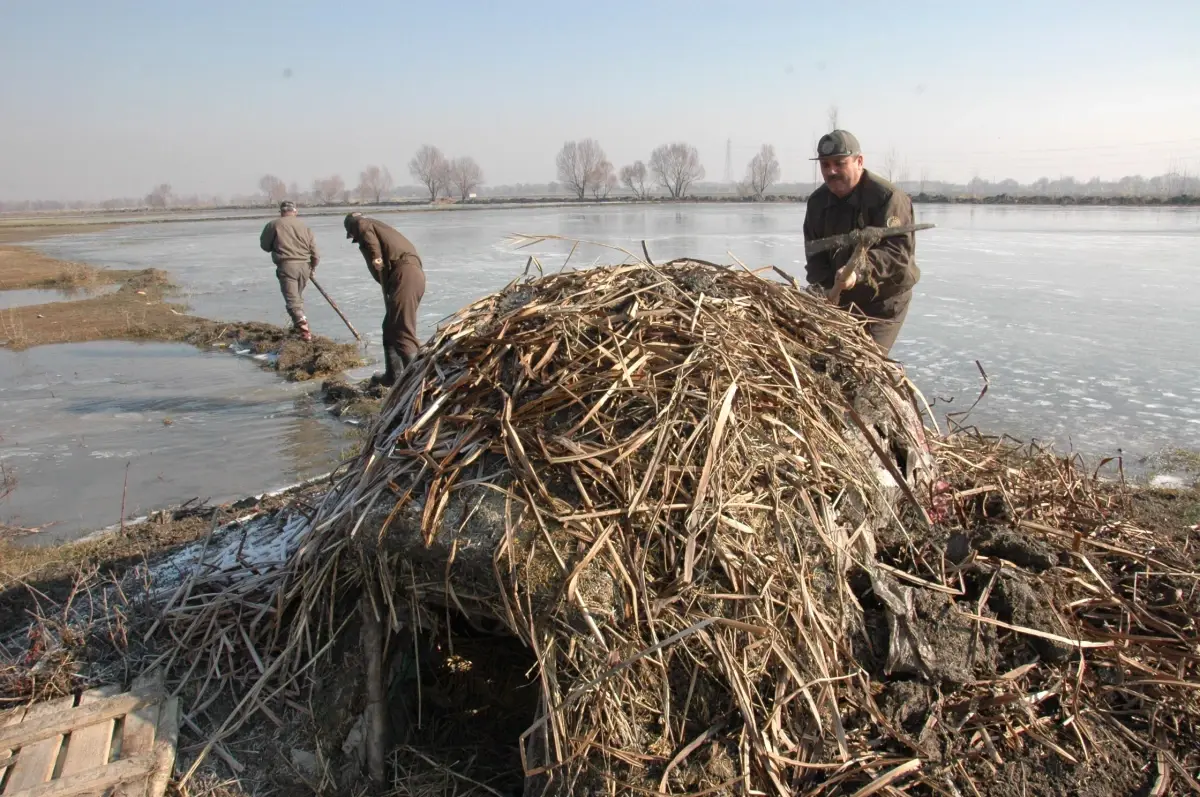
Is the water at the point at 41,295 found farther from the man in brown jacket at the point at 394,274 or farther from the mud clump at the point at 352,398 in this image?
the man in brown jacket at the point at 394,274

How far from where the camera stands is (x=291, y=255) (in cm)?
1122

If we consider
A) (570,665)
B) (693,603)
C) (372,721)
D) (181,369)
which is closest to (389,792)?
(372,721)

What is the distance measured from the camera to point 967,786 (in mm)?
2217

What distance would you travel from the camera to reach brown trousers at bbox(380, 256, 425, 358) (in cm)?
783

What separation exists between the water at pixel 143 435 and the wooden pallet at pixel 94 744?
9.22 feet

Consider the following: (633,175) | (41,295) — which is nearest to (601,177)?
(633,175)

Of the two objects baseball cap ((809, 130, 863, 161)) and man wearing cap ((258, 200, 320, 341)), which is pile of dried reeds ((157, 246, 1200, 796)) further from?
man wearing cap ((258, 200, 320, 341))

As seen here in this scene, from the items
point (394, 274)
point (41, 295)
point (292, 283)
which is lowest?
point (41, 295)

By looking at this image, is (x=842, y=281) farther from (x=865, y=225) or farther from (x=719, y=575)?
(x=719, y=575)

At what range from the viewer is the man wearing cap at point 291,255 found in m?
11.1

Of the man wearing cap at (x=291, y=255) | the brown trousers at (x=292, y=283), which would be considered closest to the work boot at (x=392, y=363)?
the man wearing cap at (x=291, y=255)

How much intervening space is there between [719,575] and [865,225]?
3008 millimetres

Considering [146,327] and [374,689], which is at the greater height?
[146,327]

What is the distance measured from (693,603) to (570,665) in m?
0.42
